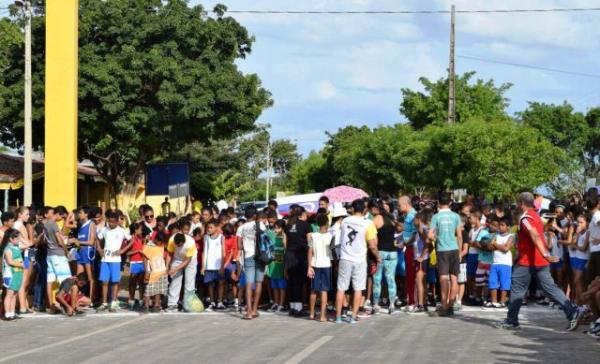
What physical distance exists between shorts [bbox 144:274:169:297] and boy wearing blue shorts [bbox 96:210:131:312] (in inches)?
26.8

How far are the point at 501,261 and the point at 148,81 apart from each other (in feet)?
69.4

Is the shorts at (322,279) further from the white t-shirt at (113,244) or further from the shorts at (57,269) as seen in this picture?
the shorts at (57,269)

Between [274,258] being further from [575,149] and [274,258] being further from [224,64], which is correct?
[575,149]

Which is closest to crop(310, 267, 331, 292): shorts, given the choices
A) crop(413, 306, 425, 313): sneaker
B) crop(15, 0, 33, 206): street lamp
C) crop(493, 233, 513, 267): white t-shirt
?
crop(413, 306, 425, 313): sneaker

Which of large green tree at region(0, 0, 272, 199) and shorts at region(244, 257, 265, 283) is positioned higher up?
large green tree at region(0, 0, 272, 199)

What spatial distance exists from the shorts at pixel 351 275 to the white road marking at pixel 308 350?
1.92 meters

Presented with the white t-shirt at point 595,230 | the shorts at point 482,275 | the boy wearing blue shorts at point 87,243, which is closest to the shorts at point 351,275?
the shorts at point 482,275

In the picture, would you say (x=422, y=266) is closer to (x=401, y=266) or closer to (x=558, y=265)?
(x=401, y=266)

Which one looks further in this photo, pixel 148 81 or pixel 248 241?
pixel 148 81

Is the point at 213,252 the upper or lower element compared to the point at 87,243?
lower

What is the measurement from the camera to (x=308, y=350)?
40.4 feet

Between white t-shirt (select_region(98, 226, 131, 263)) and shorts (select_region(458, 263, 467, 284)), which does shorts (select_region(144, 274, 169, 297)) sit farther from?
shorts (select_region(458, 263, 467, 284))

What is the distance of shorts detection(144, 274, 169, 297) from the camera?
56.0 feet

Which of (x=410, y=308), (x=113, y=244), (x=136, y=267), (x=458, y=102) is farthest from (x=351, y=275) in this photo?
(x=458, y=102)
